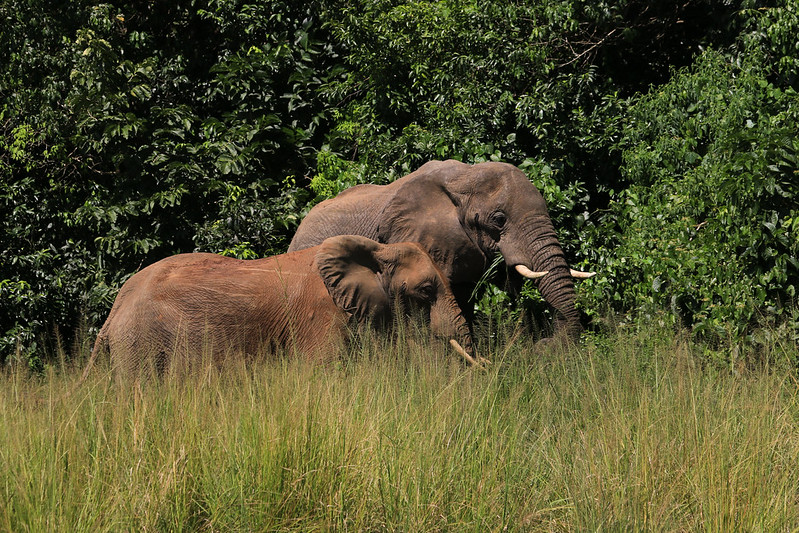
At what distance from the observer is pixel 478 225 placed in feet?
26.0

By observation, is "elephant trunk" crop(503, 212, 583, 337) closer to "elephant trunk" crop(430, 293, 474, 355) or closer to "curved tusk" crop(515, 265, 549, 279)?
"curved tusk" crop(515, 265, 549, 279)

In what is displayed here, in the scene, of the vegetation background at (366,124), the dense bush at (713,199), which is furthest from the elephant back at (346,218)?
the dense bush at (713,199)

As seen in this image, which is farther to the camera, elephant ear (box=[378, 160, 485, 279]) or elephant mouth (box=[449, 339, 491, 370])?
elephant ear (box=[378, 160, 485, 279])

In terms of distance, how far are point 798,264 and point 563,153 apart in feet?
10.7

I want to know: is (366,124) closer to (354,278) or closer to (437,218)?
(437,218)

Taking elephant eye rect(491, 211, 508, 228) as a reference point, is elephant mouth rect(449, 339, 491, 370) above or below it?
below

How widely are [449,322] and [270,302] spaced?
3.91 feet

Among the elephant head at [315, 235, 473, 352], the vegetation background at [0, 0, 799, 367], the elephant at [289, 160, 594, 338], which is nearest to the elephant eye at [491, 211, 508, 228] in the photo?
the elephant at [289, 160, 594, 338]

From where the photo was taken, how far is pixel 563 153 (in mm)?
9664

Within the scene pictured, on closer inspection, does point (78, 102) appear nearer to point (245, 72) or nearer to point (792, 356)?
point (245, 72)

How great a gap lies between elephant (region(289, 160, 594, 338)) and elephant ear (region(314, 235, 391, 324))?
0.92 metres

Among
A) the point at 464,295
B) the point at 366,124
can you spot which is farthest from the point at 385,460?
the point at 366,124

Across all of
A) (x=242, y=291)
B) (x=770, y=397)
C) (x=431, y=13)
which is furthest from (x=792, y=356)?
(x=431, y=13)

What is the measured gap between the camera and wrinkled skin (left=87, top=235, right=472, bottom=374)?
6.67m
